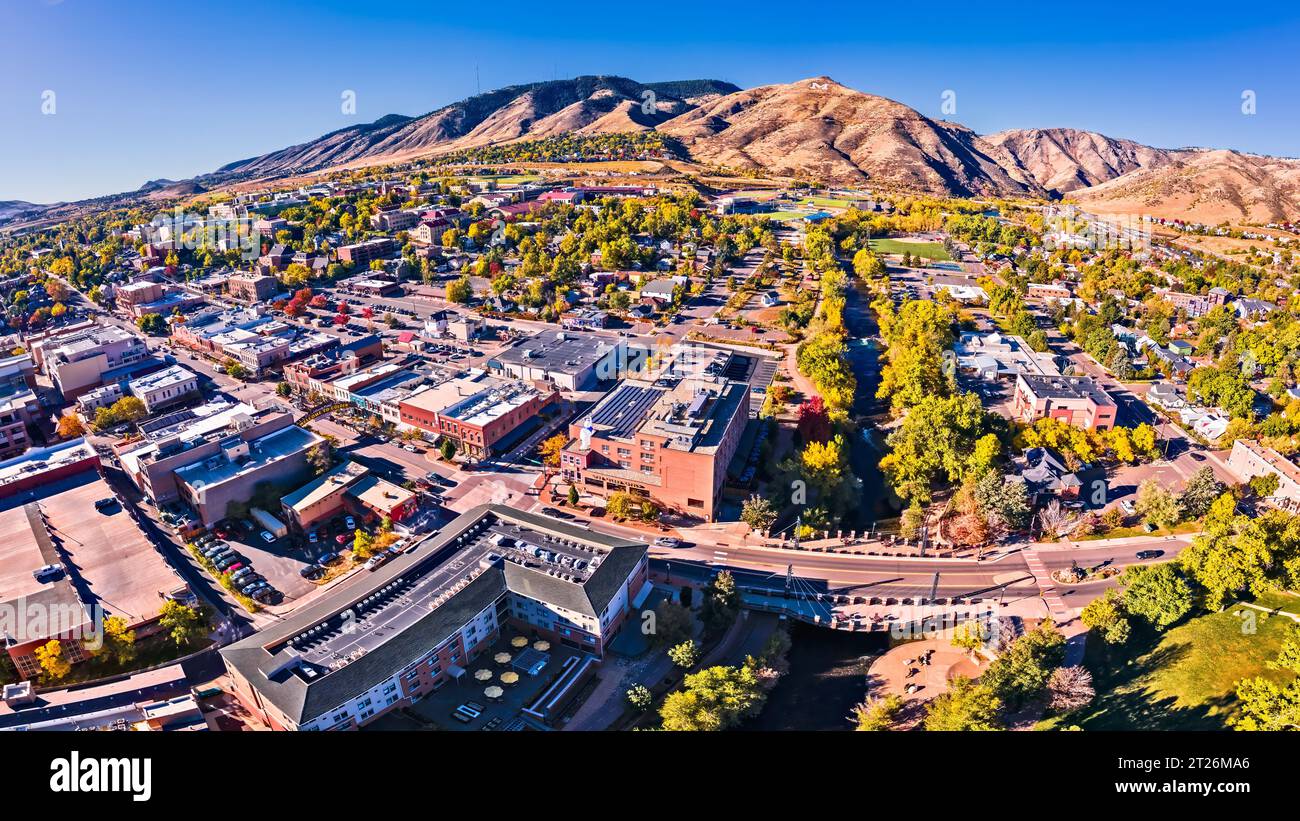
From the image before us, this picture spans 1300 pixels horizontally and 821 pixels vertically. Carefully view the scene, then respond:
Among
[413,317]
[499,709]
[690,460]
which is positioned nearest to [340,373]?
[413,317]

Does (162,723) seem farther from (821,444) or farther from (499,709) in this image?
(821,444)

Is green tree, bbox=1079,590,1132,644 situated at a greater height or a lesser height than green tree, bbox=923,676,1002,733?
greater

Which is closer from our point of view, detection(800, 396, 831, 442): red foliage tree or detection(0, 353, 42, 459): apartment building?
detection(800, 396, 831, 442): red foliage tree

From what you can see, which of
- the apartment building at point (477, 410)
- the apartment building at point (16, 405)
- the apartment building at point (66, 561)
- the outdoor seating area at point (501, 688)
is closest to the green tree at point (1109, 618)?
the outdoor seating area at point (501, 688)

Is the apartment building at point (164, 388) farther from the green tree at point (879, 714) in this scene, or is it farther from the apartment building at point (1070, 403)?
the apartment building at point (1070, 403)

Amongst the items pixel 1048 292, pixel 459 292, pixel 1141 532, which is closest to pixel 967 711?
pixel 1141 532

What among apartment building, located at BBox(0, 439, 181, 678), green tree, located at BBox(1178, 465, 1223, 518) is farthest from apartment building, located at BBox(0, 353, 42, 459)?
green tree, located at BBox(1178, 465, 1223, 518)

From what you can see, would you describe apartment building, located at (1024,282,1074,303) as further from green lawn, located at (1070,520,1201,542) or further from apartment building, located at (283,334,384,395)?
apartment building, located at (283,334,384,395)
